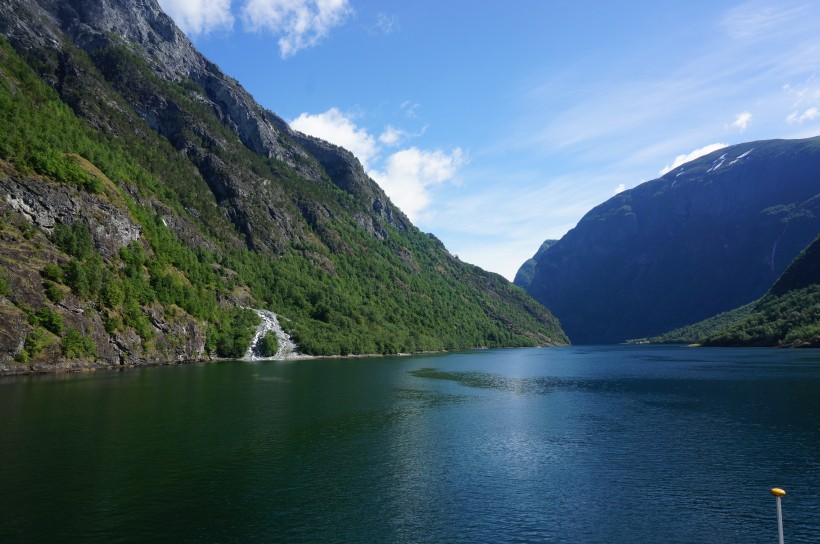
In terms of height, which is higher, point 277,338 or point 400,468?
point 277,338

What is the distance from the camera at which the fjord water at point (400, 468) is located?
85.4 feet

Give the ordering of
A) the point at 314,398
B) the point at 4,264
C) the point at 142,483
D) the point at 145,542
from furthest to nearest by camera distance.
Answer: the point at 4,264 < the point at 314,398 < the point at 142,483 < the point at 145,542

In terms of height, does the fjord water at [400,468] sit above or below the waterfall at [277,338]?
below

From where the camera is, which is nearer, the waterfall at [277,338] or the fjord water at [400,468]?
the fjord water at [400,468]

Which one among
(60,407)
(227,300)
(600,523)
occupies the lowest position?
(600,523)

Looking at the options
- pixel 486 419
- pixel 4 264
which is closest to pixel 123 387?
pixel 4 264

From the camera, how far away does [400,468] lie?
123 feet

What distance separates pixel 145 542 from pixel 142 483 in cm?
968

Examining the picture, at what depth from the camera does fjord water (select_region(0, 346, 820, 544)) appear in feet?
85.4

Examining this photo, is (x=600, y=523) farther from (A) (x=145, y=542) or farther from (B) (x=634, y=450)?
(A) (x=145, y=542)

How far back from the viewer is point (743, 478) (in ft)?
112

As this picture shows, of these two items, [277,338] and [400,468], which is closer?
[400,468]

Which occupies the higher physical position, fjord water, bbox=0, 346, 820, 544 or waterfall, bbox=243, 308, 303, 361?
waterfall, bbox=243, 308, 303, 361

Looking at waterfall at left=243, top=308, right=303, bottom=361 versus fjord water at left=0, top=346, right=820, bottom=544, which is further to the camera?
waterfall at left=243, top=308, right=303, bottom=361
